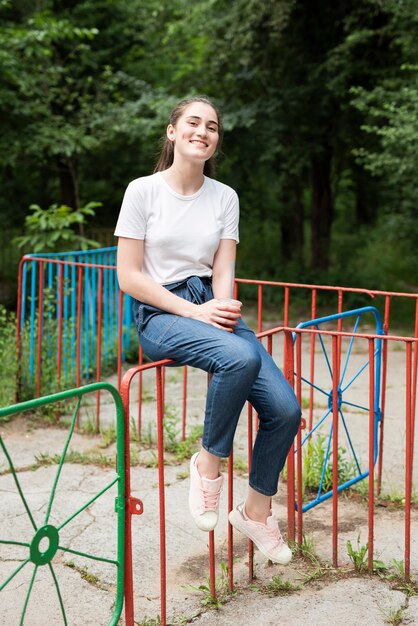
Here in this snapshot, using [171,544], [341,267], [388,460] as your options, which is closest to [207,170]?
[171,544]

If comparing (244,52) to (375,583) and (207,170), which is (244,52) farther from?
(375,583)

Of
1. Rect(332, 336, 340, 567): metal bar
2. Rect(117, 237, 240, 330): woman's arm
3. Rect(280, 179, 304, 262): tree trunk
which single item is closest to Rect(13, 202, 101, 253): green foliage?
Rect(117, 237, 240, 330): woman's arm

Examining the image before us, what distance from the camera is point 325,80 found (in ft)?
35.9

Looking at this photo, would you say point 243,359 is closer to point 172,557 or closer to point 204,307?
point 204,307

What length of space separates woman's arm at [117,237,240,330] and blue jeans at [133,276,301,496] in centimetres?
5

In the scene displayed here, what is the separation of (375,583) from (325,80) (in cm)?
872

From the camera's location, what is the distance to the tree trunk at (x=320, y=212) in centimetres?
1280

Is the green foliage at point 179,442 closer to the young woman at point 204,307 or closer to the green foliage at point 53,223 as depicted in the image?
the young woman at point 204,307

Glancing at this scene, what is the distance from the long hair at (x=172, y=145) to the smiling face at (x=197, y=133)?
3cm

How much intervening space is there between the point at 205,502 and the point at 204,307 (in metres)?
0.77

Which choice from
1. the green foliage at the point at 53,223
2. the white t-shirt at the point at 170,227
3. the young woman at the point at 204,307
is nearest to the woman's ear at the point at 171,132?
the young woman at the point at 204,307

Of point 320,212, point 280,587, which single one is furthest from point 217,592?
point 320,212

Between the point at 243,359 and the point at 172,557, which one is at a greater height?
the point at 243,359

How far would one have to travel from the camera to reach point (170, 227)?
3.33m
